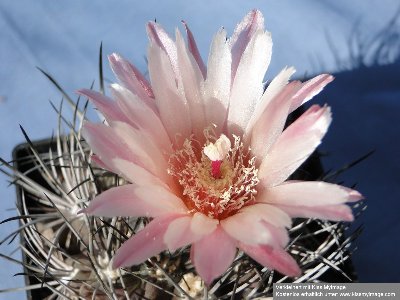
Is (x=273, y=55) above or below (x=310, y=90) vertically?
below

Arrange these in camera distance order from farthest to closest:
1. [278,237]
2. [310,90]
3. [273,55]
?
[273,55]
[310,90]
[278,237]

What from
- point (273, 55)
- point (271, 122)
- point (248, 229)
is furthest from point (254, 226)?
point (273, 55)

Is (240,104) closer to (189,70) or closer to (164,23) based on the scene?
(189,70)

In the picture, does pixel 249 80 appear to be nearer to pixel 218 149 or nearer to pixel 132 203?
pixel 218 149

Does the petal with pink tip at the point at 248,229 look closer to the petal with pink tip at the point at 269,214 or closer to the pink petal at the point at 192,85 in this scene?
the petal with pink tip at the point at 269,214

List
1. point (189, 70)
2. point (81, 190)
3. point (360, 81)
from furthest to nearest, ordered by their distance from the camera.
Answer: point (360, 81) → point (81, 190) → point (189, 70)

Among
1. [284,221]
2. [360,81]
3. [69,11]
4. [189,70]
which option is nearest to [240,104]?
[189,70]
